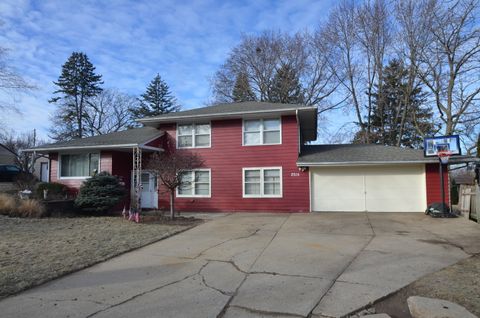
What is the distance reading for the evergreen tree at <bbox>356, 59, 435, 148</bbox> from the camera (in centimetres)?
2878

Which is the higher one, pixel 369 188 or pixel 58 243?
pixel 369 188

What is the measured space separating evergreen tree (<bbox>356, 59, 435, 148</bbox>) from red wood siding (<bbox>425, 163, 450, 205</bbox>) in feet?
45.7

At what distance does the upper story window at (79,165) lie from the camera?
17969 mm

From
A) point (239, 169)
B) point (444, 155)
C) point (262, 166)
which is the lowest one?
point (239, 169)

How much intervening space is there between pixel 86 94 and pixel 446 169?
40648mm

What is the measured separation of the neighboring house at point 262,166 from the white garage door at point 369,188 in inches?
1.6

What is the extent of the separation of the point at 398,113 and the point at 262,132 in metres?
17.1

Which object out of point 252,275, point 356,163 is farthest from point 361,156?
point 252,275

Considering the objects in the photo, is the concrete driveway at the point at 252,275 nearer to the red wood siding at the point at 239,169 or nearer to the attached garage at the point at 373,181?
the attached garage at the point at 373,181

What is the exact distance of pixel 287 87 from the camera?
104ft

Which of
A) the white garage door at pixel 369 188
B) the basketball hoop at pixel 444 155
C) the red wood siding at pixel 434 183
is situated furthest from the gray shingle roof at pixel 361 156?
the basketball hoop at pixel 444 155

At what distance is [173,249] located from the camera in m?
8.41

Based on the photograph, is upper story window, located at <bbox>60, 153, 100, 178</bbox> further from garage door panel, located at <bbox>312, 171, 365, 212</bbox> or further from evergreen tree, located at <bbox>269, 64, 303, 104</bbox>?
evergreen tree, located at <bbox>269, 64, 303, 104</bbox>

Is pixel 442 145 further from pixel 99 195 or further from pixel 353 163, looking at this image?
pixel 99 195
